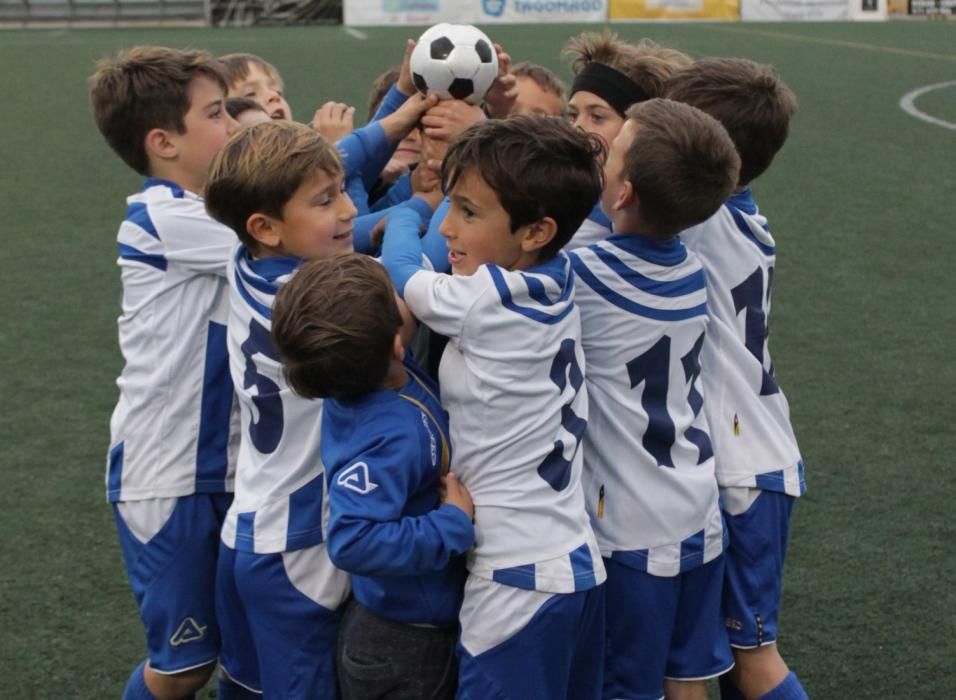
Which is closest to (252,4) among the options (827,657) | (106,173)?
(106,173)

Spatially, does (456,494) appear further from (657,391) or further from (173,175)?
(173,175)

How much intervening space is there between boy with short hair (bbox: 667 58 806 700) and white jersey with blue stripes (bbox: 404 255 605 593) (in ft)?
1.72

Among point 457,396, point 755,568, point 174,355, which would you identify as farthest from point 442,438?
point 755,568

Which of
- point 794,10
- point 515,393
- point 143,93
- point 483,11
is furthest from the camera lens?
point 794,10

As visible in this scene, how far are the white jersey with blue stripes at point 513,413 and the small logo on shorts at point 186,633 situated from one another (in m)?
0.84

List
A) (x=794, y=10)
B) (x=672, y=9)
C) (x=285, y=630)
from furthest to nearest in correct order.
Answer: (x=794, y=10) < (x=672, y=9) < (x=285, y=630)

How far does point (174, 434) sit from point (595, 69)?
124 centimetres

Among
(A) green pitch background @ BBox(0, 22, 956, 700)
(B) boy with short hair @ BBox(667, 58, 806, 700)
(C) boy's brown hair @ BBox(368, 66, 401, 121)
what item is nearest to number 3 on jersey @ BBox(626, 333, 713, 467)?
(B) boy with short hair @ BBox(667, 58, 806, 700)

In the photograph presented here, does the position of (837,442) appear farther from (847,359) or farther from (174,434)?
(174,434)

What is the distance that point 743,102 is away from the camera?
9.76ft

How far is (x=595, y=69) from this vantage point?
3186 millimetres

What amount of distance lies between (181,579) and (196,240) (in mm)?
730

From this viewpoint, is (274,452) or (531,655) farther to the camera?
(274,452)

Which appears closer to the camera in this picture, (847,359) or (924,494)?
(924,494)
